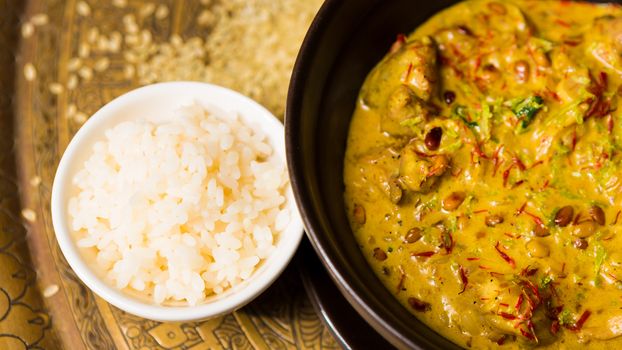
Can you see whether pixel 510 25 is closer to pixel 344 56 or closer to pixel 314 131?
pixel 344 56

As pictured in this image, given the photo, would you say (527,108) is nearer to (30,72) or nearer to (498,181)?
(498,181)

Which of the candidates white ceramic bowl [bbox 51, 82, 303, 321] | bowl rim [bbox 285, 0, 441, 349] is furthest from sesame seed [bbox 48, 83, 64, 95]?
bowl rim [bbox 285, 0, 441, 349]

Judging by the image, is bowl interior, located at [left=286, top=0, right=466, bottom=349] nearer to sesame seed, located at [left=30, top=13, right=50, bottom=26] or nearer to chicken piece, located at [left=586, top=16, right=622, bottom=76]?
chicken piece, located at [left=586, top=16, right=622, bottom=76]

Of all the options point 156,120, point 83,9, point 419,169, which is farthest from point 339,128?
point 83,9

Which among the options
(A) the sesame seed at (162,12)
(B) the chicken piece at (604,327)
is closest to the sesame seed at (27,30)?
(A) the sesame seed at (162,12)

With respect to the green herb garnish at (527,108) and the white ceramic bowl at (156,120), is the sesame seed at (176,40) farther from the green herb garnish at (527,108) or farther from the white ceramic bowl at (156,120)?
the green herb garnish at (527,108)

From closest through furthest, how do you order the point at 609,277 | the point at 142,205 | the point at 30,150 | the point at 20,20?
the point at 609,277 < the point at 142,205 < the point at 30,150 < the point at 20,20

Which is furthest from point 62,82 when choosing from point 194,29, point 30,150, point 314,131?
point 314,131

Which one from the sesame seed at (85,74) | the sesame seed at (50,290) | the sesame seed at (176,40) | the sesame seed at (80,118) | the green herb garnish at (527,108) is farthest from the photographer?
the sesame seed at (176,40)
